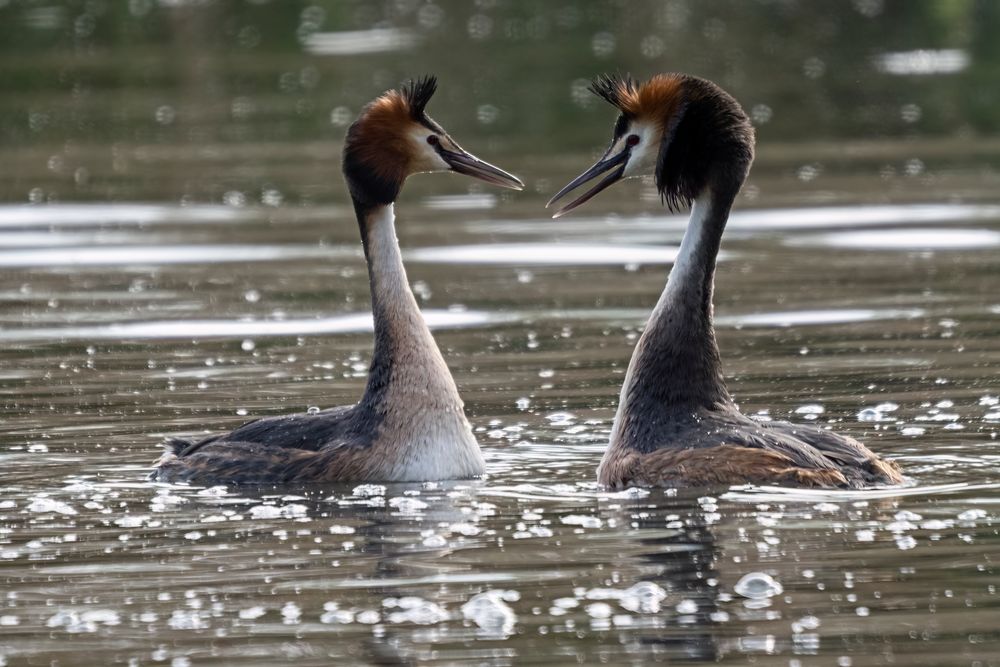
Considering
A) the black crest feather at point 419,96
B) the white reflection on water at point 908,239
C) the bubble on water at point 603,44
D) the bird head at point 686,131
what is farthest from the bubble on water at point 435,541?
the bubble on water at point 603,44

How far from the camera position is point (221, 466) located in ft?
33.7

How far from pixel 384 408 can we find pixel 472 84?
57.8 feet

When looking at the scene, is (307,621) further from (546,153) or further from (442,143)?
(546,153)

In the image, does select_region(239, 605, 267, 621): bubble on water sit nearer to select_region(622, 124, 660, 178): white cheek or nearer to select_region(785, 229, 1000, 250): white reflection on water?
select_region(622, 124, 660, 178): white cheek

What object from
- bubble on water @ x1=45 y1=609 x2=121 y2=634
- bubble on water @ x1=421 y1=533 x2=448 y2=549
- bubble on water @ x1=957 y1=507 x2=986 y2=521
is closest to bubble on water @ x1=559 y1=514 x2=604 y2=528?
bubble on water @ x1=421 y1=533 x2=448 y2=549

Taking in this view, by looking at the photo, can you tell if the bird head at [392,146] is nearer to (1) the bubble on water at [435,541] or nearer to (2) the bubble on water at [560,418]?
(2) the bubble on water at [560,418]

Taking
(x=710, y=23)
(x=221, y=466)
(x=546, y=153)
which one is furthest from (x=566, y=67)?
(x=221, y=466)

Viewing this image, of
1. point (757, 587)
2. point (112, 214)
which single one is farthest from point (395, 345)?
point (112, 214)

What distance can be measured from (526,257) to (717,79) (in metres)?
10.5

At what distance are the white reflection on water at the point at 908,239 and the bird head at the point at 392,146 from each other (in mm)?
6612

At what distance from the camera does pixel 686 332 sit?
10359mm

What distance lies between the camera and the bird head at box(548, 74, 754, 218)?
10375 millimetres

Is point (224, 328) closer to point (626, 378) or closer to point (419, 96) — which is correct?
point (419, 96)

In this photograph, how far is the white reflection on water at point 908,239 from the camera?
1680 centimetres
